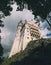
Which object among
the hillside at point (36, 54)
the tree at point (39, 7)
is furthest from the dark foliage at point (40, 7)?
the hillside at point (36, 54)

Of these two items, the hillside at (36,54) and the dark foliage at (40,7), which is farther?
the hillside at (36,54)

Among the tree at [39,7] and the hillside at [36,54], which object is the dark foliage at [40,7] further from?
the hillside at [36,54]

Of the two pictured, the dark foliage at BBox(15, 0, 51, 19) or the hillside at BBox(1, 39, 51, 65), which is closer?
the dark foliage at BBox(15, 0, 51, 19)

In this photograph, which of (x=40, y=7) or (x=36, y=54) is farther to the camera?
(x=36, y=54)

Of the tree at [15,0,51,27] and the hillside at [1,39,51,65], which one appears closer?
the tree at [15,0,51,27]

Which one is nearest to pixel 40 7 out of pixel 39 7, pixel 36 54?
pixel 39 7

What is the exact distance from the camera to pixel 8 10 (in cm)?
3206

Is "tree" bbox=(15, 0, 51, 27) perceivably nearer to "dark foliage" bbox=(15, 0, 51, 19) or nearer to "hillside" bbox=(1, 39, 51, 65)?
"dark foliage" bbox=(15, 0, 51, 19)

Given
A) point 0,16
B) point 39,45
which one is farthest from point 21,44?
point 0,16

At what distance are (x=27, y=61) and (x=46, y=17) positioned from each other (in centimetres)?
5085

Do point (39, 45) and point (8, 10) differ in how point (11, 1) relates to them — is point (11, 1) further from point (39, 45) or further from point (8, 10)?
point (39, 45)

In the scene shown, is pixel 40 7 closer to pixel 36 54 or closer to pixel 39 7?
pixel 39 7

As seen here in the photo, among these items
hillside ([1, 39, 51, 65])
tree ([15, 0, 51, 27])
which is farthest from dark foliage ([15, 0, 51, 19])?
hillside ([1, 39, 51, 65])

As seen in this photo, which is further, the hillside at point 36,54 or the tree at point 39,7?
the hillside at point 36,54
